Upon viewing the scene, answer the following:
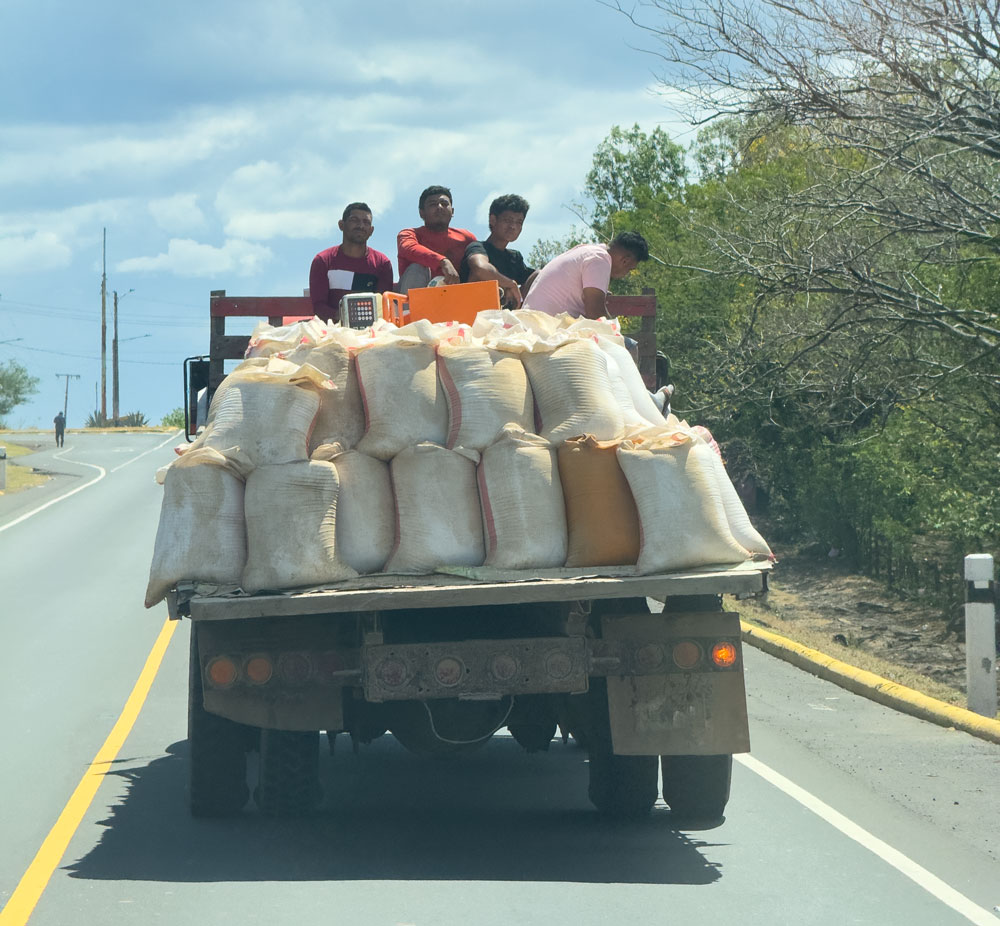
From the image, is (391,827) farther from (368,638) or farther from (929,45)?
(929,45)

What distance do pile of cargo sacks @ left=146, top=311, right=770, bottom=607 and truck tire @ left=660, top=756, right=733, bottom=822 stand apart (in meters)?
1.06

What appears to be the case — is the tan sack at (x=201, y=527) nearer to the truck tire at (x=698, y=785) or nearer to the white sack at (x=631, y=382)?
the white sack at (x=631, y=382)

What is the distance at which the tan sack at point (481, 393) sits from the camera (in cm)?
674

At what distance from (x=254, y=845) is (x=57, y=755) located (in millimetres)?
2659

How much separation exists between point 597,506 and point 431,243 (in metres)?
4.48

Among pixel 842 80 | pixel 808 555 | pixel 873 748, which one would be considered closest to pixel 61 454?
pixel 808 555

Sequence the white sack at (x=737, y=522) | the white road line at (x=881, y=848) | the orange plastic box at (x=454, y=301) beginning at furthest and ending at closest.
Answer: the orange plastic box at (x=454, y=301), the white sack at (x=737, y=522), the white road line at (x=881, y=848)

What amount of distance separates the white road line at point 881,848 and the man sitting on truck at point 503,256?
337 cm

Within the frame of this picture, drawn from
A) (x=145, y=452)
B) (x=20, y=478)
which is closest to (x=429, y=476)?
(x=20, y=478)

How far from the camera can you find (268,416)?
6602mm

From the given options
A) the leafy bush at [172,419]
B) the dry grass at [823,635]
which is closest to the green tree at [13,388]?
the leafy bush at [172,419]

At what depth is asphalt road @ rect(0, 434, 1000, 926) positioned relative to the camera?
19.1 feet

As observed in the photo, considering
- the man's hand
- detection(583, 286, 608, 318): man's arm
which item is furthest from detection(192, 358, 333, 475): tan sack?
the man's hand

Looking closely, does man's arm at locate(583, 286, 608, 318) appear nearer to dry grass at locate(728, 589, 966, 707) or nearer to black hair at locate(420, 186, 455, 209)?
black hair at locate(420, 186, 455, 209)
